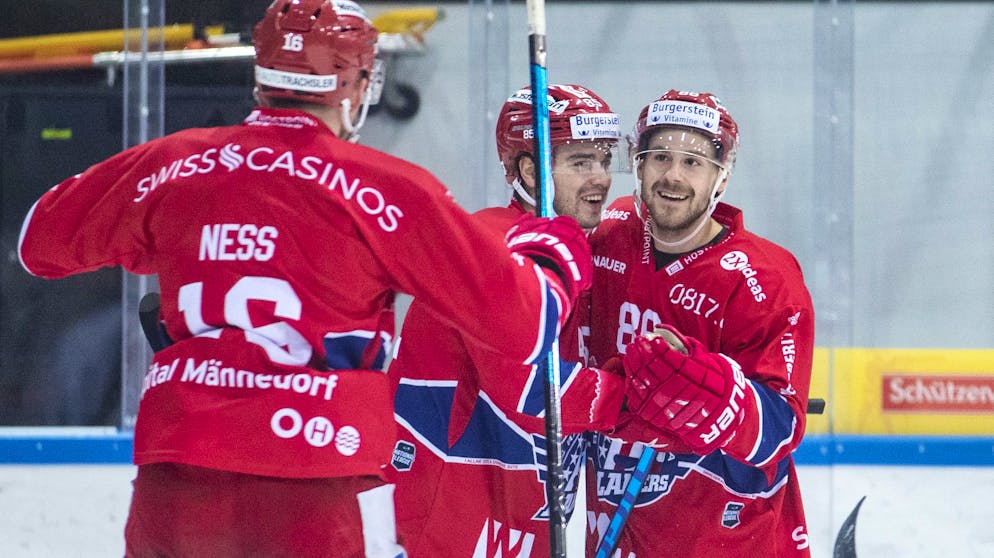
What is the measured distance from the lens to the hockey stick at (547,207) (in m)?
1.75

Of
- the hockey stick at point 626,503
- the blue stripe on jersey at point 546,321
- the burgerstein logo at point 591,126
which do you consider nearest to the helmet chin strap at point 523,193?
the burgerstein logo at point 591,126

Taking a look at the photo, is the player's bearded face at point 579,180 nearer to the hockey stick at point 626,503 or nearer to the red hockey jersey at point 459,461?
the red hockey jersey at point 459,461

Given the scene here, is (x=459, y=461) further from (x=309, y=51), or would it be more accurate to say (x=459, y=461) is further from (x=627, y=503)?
(x=309, y=51)

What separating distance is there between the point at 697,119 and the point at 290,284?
923 millimetres

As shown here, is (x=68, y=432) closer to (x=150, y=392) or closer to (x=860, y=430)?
(x=150, y=392)

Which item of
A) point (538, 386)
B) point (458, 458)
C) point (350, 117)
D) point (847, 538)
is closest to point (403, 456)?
point (458, 458)

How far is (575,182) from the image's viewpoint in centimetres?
214

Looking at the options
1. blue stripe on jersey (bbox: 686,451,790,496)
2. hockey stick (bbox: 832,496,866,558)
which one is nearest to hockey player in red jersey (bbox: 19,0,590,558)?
blue stripe on jersey (bbox: 686,451,790,496)

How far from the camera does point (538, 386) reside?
185 cm

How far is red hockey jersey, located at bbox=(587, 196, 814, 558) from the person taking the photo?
188 centimetres

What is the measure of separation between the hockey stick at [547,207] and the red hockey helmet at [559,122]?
13.0 inches

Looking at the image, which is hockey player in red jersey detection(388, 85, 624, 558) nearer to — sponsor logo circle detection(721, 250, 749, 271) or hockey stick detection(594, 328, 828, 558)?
hockey stick detection(594, 328, 828, 558)

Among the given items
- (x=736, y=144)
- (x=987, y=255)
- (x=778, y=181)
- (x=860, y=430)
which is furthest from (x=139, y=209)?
(x=987, y=255)

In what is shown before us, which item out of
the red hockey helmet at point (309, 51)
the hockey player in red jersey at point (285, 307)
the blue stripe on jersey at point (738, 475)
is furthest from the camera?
the blue stripe on jersey at point (738, 475)
